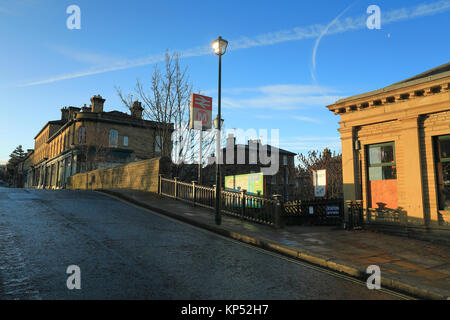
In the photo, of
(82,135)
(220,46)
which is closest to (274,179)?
(82,135)

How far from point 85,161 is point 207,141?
24.3 meters

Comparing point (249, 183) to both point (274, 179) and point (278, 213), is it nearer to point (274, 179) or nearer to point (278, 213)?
point (278, 213)

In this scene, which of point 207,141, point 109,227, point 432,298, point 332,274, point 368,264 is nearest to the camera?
point 432,298

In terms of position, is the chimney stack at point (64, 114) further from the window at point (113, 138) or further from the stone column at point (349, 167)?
the stone column at point (349, 167)

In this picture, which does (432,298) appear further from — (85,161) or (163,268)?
(85,161)

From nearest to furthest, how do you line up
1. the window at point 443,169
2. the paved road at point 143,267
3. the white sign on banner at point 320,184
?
the paved road at point 143,267, the window at point 443,169, the white sign on banner at point 320,184

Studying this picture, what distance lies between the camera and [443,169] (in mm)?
9898

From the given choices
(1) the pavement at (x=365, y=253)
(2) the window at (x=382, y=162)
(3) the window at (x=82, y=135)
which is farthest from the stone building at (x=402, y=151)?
(3) the window at (x=82, y=135)

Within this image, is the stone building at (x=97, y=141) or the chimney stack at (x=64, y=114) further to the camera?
the chimney stack at (x=64, y=114)

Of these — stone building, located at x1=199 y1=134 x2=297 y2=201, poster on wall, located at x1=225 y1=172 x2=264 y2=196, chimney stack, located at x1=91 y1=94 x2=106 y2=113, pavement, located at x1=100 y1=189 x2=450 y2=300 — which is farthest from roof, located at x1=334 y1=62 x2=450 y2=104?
chimney stack, located at x1=91 y1=94 x2=106 y2=113

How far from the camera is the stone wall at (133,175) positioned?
17438 mm

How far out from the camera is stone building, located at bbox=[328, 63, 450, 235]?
32.2ft

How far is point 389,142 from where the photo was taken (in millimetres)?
11203
